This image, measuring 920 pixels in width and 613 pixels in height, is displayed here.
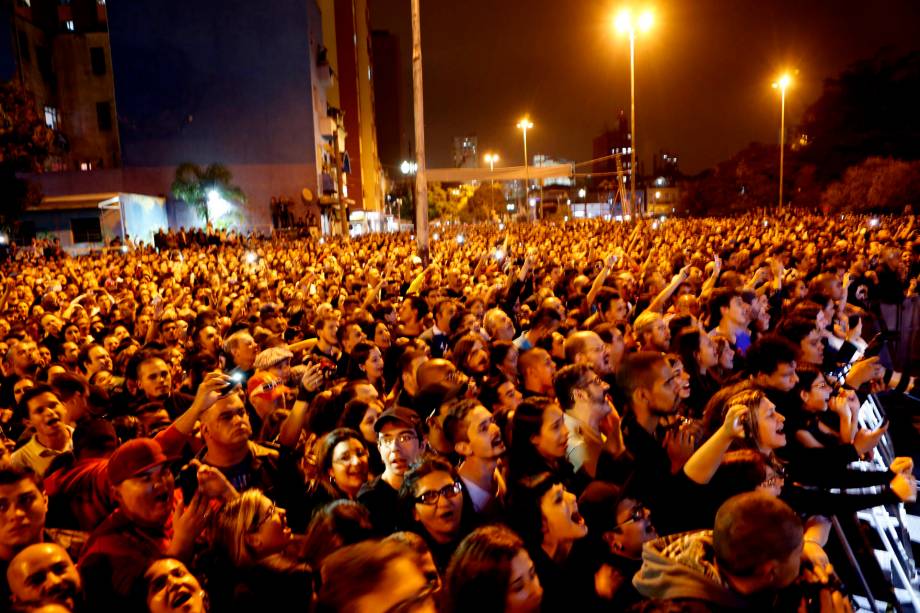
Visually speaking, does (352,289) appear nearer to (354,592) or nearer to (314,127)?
(354,592)

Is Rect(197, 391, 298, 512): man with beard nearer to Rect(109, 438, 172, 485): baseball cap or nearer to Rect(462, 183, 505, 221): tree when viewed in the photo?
Rect(109, 438, 172, 485): baseball cap

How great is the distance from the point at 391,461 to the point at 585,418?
1092 mm

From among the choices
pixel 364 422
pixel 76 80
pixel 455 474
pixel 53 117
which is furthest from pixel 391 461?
pixel 76 80

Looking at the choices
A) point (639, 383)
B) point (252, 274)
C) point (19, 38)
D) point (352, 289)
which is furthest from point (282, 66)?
point (639, 383)

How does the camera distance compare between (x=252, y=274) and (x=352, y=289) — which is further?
(x=252, y=274)

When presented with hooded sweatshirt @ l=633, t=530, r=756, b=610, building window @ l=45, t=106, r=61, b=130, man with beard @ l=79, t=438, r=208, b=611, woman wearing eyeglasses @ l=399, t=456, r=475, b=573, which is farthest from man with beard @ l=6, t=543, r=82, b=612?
building window @ l=45, t=106, r=61, b=130

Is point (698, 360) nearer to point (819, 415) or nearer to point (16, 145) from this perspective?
point (819, 415)

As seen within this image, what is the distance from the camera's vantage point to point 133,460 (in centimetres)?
301

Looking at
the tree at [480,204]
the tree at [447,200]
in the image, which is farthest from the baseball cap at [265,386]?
the tree at [480,204]

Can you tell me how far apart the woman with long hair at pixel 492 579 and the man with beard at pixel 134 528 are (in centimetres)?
120

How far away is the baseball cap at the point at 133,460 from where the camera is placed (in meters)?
2.97

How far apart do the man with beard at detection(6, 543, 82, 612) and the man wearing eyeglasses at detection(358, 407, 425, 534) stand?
1152 mm

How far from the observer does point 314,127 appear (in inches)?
1898

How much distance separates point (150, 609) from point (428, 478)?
44.9 inches
